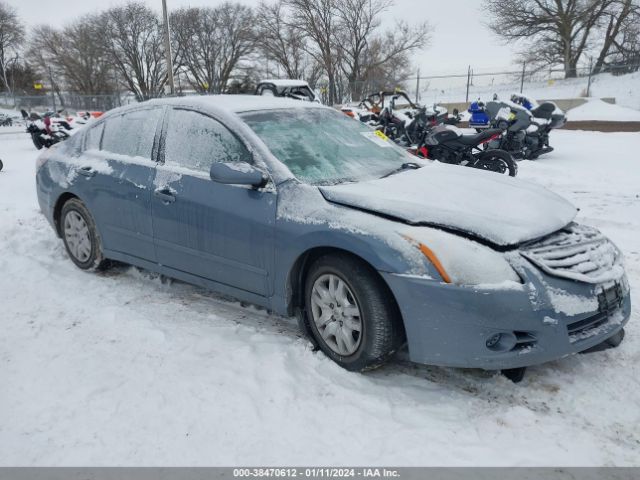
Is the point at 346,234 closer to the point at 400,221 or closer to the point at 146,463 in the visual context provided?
the point at 400,221

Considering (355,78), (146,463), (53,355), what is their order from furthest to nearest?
(355,78), (53,355), (146,463)

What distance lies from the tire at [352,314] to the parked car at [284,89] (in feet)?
36.8

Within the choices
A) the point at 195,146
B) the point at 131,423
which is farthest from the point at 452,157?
the point at 131,423

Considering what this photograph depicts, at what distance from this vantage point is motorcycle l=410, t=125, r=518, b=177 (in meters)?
8.55

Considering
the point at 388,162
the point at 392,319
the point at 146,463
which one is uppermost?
the point at 388,162

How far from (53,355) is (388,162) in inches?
104

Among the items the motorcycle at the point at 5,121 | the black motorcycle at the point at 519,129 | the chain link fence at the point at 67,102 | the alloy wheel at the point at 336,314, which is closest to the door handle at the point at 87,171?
the alloy wheel at the point at 336,314

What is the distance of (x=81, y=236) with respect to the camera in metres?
4.82

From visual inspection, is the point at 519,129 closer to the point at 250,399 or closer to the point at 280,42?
the point at 250,399

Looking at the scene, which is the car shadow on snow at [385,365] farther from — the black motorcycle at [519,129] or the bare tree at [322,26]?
the bare tree at [322,26]

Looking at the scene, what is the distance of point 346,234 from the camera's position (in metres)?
2.94

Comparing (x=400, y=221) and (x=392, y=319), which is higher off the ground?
(x=400, y=221)

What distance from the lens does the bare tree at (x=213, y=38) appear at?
157ft

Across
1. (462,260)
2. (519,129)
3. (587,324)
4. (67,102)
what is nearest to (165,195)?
(462,260)
